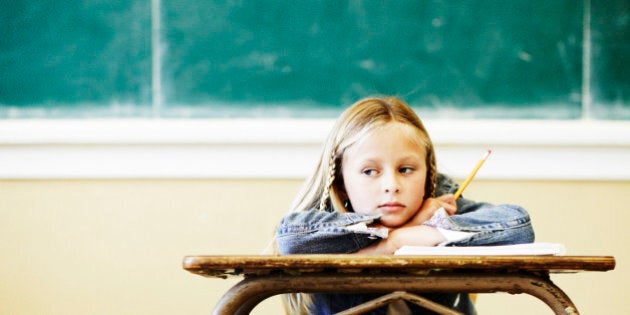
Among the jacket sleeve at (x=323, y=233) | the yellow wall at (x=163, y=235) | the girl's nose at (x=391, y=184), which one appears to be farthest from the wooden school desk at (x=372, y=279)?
the yellow wall at (x=163, y=235)

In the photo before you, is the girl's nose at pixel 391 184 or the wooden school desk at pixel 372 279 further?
the girl's nose at pixel 391 184

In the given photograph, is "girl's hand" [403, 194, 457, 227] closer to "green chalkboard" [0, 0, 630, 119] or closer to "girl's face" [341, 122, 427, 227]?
"girl's face" [341, 122, 427, 227]

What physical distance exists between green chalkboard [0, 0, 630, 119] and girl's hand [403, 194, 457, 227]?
1.73ft

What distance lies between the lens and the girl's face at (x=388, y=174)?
133 centimetres

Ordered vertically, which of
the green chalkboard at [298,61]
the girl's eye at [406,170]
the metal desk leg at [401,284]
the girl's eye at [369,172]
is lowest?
the metal desk leg at [401,284]

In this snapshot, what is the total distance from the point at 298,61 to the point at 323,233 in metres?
0.83

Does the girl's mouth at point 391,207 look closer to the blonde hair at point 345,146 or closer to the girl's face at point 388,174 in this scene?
the girl's face at point 388,174

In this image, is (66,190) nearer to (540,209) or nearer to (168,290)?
(168,290)

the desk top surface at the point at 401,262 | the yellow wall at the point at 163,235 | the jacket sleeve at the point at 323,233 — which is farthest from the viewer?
the yellow wall at the point at 163,235

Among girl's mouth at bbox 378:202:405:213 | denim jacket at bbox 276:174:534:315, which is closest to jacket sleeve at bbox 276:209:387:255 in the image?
denim jacket at bbox 276:174:534:315

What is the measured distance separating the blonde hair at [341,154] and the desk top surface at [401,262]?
0.46 meters

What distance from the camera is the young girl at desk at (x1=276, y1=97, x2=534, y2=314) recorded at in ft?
→ 3.85

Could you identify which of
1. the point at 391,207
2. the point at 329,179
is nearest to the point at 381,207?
the point at 391,207

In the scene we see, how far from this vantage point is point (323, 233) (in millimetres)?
1158
